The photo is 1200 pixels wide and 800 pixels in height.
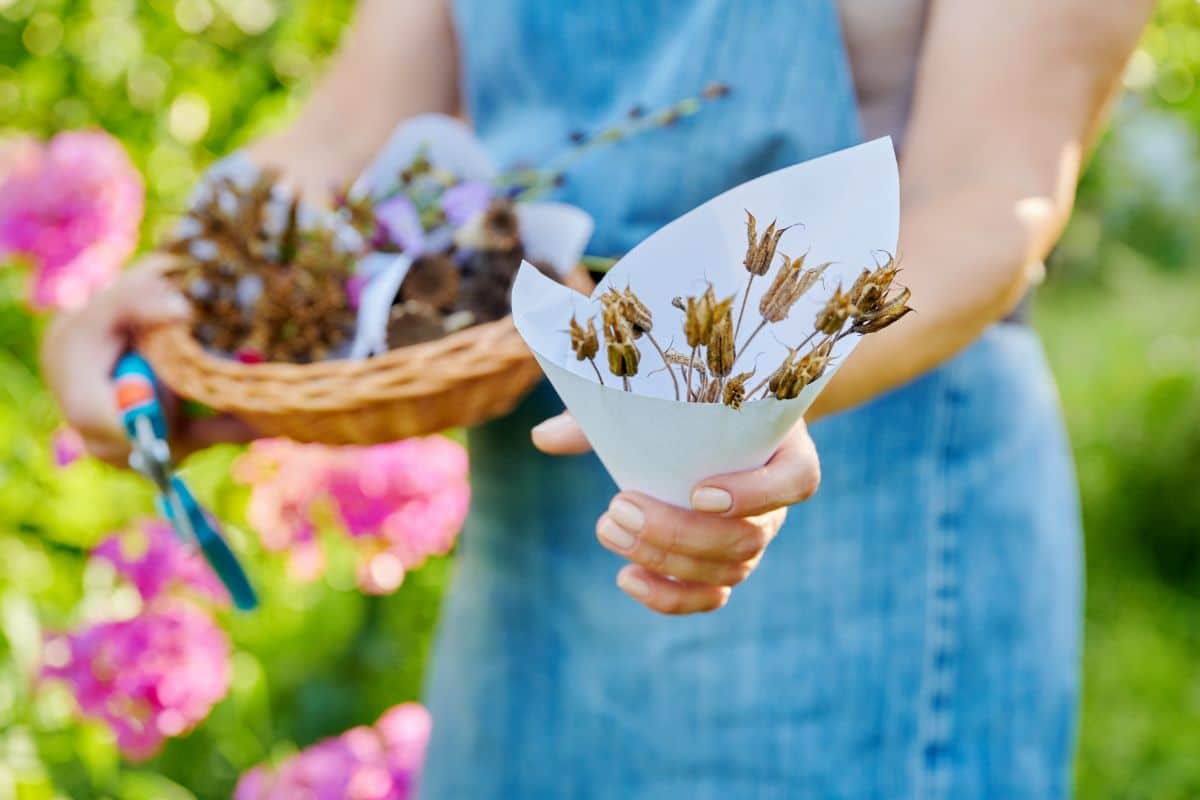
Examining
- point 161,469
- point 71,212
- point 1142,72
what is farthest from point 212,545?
point 1142,72

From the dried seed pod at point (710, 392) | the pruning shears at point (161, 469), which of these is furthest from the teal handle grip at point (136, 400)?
the dried seed pod at point (710, 392)

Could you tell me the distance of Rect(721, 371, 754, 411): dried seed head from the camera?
0.48m

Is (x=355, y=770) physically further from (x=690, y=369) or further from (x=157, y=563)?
(x=690, y=369)

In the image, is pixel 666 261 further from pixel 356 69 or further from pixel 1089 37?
pixel 356 69

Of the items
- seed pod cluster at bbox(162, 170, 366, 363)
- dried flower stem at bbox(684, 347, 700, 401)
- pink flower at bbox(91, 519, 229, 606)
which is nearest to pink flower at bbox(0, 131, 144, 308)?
pink flower at bbox(91, 519, 229, 606)

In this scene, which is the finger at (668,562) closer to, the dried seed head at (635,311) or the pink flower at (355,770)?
Answer: the dried seed head at (635,311)

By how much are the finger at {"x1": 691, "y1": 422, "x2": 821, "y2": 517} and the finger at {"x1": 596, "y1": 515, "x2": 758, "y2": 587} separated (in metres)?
0.03

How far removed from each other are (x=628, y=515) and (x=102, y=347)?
0.55 metres

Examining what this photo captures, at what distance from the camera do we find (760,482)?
20.8 inches

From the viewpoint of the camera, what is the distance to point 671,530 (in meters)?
0.54

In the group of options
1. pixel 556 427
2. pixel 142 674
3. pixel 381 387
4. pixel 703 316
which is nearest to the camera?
pixel 703 316

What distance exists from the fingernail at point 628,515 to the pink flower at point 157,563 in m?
0.96

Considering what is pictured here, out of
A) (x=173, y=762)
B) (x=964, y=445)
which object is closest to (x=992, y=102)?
(x=964, y=445)

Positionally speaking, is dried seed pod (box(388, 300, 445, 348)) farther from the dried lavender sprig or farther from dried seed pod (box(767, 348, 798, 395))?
dried seed pod (box(767, 348, 798, 395))
